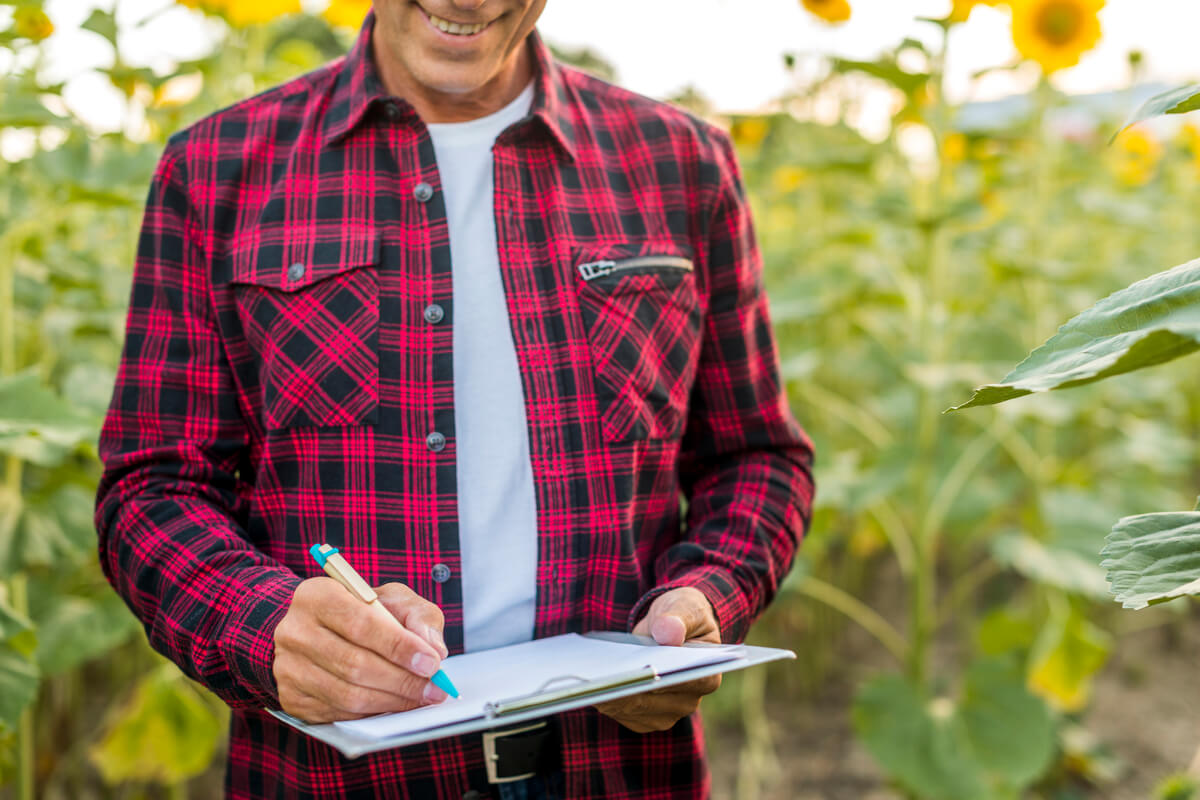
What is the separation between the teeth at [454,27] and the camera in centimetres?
101

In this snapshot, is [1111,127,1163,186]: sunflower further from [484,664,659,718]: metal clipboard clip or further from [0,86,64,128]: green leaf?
[484,664,659,718]: metal clipboard clip

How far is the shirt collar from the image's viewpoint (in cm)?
109

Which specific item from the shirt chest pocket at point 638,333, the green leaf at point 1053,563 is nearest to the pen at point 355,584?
the shirt chest pocket at point 638,333

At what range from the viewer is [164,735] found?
1.91 meters

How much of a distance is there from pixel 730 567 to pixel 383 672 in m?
0.44

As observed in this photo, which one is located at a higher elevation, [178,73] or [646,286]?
[178,73]

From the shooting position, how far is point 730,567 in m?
1.12

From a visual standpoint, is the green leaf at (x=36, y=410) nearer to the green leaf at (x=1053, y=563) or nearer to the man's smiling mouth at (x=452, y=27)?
the man's smiling mouth at (x=452, y=27)

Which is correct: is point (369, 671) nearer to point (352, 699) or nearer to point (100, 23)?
point (352, 699)

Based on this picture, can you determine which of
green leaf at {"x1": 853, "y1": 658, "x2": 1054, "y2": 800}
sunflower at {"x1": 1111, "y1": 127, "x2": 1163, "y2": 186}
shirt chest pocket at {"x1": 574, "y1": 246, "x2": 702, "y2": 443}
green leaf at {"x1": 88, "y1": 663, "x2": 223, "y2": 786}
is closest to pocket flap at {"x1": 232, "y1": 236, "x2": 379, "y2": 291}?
shirt chest pocket at {"x1": 574, "y1": 246, "x2": 702, "y2": 443}

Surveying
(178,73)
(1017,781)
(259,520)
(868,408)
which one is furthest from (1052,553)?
(178,73)

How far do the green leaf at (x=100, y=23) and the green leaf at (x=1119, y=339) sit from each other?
5.62ft

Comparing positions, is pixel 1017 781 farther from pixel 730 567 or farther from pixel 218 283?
pixel 218 283

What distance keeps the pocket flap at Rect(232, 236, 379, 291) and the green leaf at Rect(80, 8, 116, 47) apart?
0.99 metres
